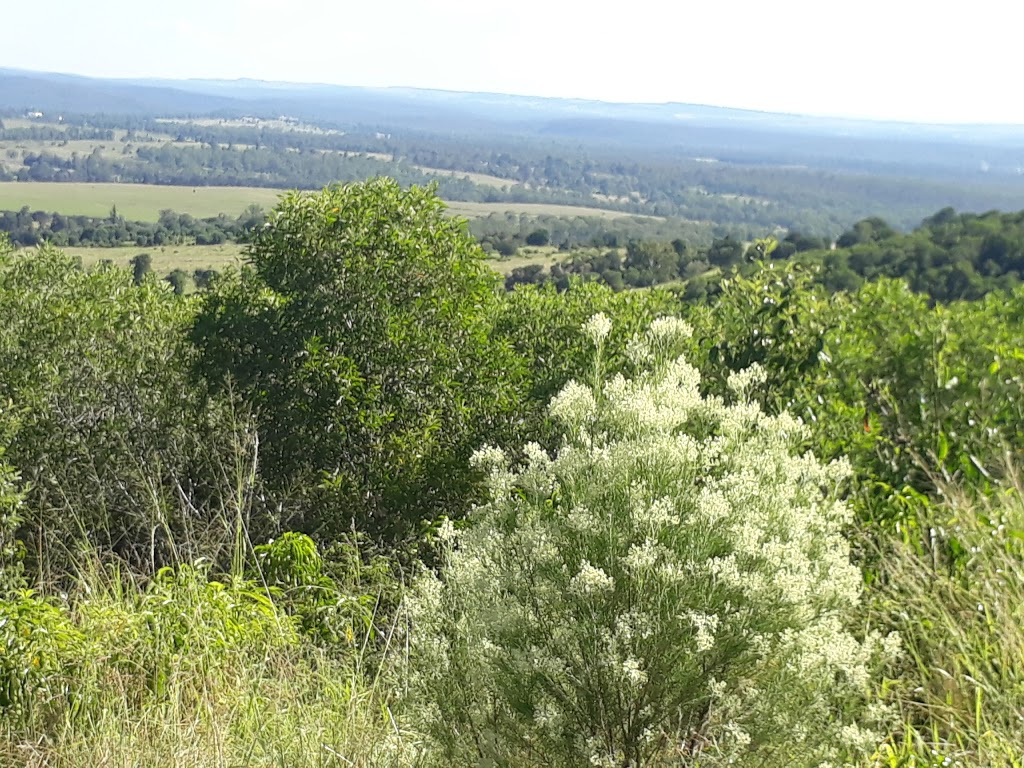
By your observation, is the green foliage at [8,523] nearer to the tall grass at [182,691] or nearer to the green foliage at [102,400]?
the green foliage at [102,400]

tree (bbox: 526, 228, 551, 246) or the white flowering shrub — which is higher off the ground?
the white flowering shrub

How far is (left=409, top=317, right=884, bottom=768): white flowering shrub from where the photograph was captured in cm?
245

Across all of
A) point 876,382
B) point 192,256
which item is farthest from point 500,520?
point 192,256

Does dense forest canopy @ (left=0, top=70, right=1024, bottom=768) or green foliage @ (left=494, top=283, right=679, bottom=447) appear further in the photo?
green foliage @ (left=494, top=283, right=679, bottom=447)

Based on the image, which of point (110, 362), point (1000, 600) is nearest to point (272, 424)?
point (110, 362)

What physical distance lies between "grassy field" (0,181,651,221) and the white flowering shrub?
115m

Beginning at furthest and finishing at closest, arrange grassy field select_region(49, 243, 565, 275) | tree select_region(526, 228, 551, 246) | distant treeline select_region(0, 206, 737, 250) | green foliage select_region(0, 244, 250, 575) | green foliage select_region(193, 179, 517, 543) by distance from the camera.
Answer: tree select_region(526, 228, 551, 246)
distant treeline select_region(0, 206, 737, 250)
grassy field select_region(49, 243, 565, 275)
green foliage select_region(0, 244, 250, 575)
green foliage select_region(193, 179, 517, 543)

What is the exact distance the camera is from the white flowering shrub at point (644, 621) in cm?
245

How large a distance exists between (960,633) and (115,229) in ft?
302

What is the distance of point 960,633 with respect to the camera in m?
3.54

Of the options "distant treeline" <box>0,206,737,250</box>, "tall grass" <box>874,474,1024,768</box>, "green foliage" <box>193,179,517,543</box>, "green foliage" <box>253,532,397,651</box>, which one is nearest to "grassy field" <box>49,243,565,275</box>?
"distant treeline" <box>0,206,737,250</box>

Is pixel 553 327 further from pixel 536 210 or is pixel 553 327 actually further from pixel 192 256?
pixel 536 210

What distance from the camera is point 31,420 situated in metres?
11.1

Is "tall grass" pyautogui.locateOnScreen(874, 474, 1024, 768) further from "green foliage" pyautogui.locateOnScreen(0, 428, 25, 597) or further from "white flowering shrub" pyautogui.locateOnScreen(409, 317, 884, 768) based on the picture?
"green foliage" pyautogui.locateOnScreen(0, 428, 25, 597)
